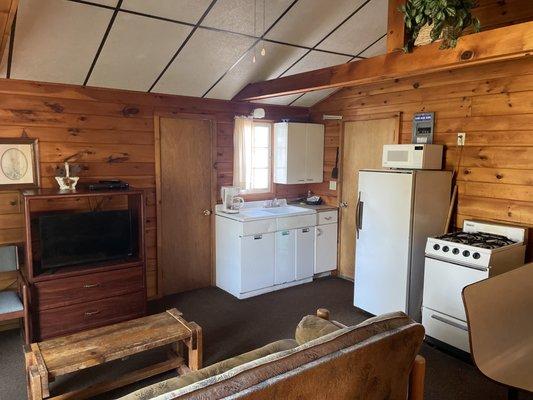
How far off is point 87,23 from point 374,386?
2.92 meters

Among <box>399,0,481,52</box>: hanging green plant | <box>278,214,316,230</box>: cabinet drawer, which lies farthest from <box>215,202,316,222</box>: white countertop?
<box>399,0,481,52</box>: hanging green plant

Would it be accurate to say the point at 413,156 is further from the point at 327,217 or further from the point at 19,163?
the point at 19,163

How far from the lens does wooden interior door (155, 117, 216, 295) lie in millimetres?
4285

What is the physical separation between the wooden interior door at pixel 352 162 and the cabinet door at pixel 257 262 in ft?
3.55

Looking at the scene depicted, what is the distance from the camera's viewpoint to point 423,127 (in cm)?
402

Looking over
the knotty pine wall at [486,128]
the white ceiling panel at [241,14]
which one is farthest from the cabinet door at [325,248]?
the white ceiling panel at [241,14]

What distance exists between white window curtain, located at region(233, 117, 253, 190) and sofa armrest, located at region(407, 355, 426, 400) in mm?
3203

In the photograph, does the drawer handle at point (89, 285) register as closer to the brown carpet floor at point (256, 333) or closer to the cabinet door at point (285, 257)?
the brown carpet floor at point (256, 333)

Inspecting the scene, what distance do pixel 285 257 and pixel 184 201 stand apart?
1306mm

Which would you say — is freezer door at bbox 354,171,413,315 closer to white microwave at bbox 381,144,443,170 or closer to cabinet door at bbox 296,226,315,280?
white microwave at bbox 381,144,443,170

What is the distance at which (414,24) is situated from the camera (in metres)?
2.85

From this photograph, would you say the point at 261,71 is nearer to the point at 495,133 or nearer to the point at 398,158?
the point at 398,158

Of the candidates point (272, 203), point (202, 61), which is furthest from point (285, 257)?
point (202, 61)

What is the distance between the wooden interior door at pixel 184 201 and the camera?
429cm
